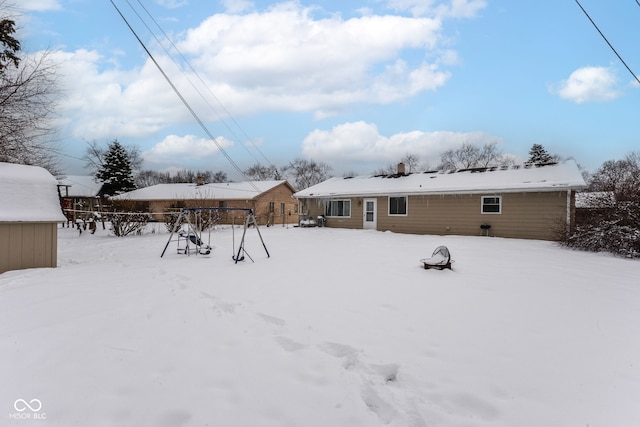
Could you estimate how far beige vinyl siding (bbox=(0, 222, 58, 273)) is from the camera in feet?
20.7

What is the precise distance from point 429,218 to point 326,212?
6.35 meters

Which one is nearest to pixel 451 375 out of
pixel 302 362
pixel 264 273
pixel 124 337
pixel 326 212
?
pixel 302 362

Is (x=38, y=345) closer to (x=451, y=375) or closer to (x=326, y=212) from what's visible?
(x=451, y=375)

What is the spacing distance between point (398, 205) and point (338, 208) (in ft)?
12.5

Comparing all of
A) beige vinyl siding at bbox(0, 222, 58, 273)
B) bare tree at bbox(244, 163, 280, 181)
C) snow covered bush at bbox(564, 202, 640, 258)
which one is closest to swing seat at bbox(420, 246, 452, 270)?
snow covered bush at bbox(564, 202, 640, 258)

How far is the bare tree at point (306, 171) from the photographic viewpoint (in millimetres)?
52125

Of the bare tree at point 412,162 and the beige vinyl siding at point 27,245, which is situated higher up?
the bare tree at point 412,162

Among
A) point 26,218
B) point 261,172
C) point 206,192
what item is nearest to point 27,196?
point 26,218

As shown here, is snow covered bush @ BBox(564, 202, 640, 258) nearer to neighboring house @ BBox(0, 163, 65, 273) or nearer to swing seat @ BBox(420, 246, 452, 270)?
swing seat @ BBox(420, 246, 452, 270)

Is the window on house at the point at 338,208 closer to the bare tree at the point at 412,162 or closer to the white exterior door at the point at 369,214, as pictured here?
the white exterior door at the point at 369,214

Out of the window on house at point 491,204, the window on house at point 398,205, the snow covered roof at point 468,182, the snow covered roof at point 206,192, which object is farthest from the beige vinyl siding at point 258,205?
the window on house at point 491,204

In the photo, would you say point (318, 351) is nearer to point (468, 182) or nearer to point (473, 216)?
point (473, 216)

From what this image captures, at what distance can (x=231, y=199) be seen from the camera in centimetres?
2605

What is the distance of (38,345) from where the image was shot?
308 cm
